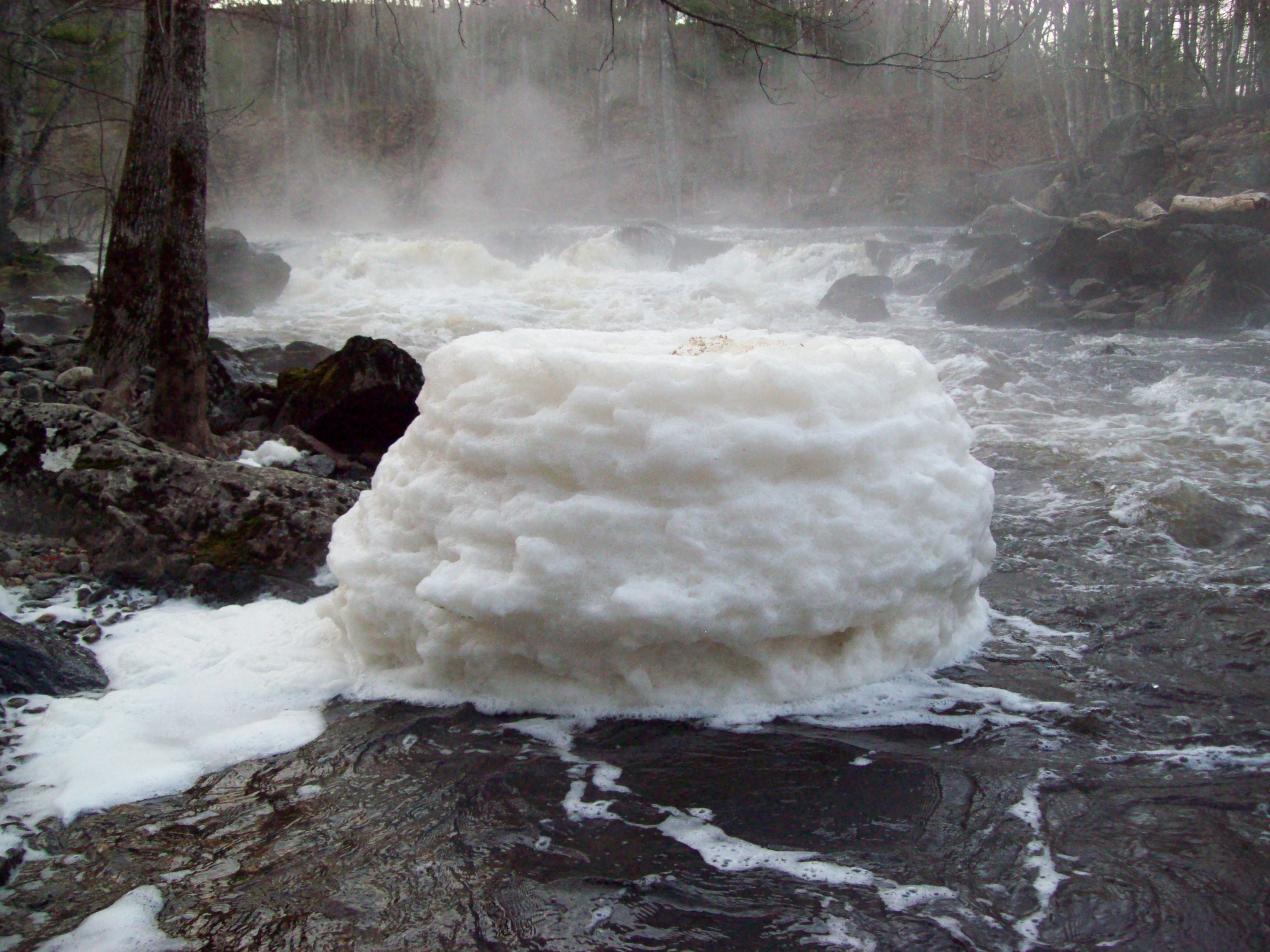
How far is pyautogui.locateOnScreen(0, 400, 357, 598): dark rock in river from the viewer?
13.9 feet

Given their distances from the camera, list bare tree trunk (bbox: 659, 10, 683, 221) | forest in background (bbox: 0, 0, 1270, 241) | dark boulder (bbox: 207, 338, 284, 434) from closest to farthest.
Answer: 1. dark boulder (bbox: 207, 338, 284, 434)
2. forest in background (bbox: 0, 0, 1270, 241)
3. bare tree trunk (bbox: 659, 10, 683, 221)

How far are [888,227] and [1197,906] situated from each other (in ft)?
83.1

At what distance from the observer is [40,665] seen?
10.6ft

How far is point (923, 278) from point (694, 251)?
21.2ft

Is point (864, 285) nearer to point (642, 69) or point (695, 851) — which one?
point (695, 851)

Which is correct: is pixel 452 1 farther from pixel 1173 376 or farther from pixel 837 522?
pixel 837 522

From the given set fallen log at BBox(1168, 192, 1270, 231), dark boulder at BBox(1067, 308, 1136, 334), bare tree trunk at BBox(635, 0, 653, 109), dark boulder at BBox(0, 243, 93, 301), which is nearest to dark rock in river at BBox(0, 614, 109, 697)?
dark boulder at BBox(0, 243, 93, 301)

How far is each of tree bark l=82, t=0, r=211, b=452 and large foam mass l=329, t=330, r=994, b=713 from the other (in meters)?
3.05

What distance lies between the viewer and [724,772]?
2.77 meters

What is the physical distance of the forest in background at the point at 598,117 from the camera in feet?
92.6

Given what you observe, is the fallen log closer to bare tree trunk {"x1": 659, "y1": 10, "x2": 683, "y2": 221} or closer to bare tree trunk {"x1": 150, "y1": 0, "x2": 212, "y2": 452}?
bare tree trunk {"x1": 150, "y1": 0, "x2": 212, "y2": 452}

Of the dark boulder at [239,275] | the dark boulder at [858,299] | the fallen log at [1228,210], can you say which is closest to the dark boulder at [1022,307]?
the dark boulder at [858,299]

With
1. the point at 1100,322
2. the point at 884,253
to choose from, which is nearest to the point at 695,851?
the point at 1100,322

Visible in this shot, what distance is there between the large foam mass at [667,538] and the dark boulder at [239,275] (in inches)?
580
